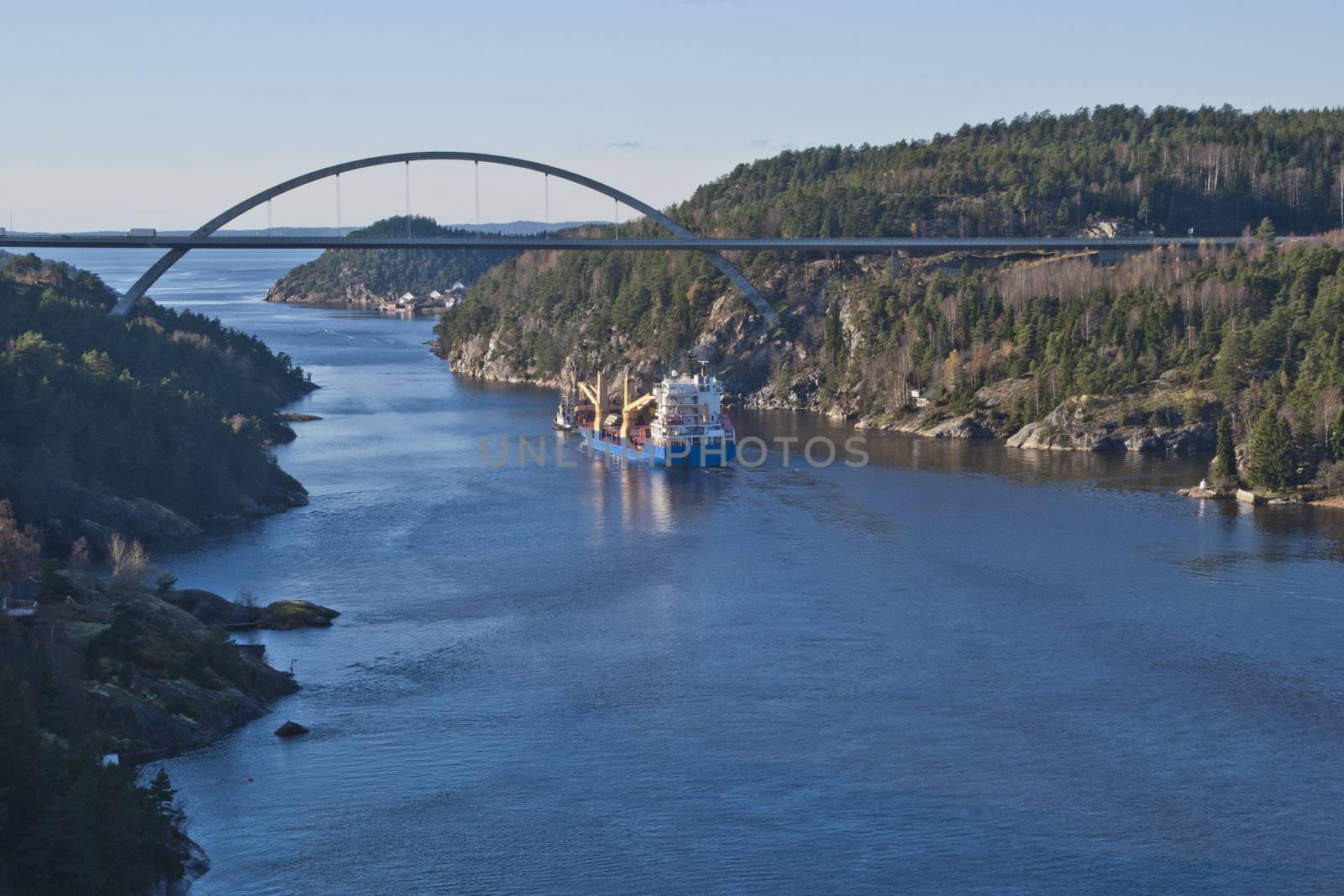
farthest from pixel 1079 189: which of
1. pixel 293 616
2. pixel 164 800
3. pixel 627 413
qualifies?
pixel 164 800

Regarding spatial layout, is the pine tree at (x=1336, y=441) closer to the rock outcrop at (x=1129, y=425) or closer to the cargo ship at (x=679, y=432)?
the rock outcrop at (x=1129, y=425)

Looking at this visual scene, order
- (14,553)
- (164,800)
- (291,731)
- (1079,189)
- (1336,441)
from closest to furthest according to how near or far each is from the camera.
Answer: (164,800) < (291,731) < (14,553) < (1336,441) < (1079,189)

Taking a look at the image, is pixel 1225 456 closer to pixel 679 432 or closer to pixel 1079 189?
pixel 679 432

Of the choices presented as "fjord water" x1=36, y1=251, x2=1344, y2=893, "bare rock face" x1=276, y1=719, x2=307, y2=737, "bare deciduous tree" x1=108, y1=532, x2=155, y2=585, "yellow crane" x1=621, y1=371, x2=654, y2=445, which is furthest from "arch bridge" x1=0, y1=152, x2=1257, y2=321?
"bare rock face" x1=276, y1=719, x2=307, y2=737

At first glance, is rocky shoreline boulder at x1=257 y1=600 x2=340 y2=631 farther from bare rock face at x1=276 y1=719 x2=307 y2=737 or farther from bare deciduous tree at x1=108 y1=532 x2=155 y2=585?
bare rock face at x1=276 y1=719 x2=307 y2=737

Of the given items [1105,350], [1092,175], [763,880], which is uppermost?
[1092,175]

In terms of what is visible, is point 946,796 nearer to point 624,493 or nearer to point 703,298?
point 624,493

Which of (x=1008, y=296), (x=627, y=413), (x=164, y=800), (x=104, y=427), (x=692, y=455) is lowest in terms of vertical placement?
(x=164, y=800)

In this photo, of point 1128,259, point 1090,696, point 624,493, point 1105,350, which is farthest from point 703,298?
point 1090,696
